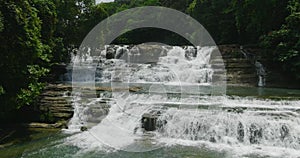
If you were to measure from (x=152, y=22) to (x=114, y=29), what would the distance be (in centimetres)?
445

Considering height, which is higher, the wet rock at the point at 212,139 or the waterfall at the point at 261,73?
the waterfall at the point at 261,73

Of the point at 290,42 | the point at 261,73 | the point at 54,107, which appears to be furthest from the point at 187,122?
the point at 261,73

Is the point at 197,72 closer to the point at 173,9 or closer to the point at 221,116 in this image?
the point at 221,116

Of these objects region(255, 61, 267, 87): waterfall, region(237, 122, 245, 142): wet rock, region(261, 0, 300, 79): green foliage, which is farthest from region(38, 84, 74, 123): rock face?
region(261, 0, 300, 79): green foliage

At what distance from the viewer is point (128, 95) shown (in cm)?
1028

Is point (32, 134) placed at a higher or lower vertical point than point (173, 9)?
lower

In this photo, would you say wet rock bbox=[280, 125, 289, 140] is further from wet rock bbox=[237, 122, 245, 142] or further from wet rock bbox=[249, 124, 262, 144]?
wet rock bbox=[237, 122, 245, 142]

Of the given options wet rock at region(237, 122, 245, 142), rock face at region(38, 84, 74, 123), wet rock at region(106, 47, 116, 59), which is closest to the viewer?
wet rock at region(237, 122, 245, 142)

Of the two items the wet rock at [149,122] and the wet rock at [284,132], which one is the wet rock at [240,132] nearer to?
the wet rock at [284,132]

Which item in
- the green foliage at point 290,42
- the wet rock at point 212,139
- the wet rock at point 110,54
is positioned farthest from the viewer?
the wet rock at point 110,54

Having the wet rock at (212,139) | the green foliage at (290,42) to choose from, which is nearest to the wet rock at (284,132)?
the wet rock at (212,139)

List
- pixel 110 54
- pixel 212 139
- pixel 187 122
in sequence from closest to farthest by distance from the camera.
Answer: pixel 212 139
pixel 187 122
pixel 110 54

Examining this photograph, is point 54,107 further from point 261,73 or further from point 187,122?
point 261,73

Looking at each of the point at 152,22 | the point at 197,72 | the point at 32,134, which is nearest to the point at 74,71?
the point at 197,72
